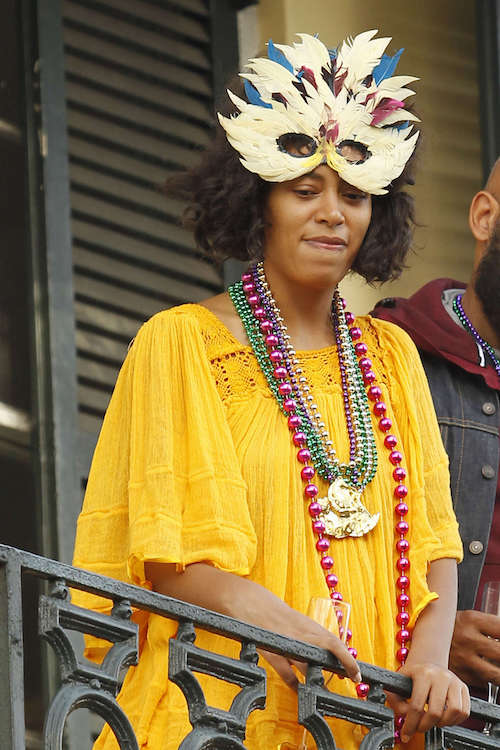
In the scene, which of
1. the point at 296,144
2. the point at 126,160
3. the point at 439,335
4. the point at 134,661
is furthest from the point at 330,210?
the point at 126,160

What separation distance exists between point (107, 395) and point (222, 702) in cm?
207

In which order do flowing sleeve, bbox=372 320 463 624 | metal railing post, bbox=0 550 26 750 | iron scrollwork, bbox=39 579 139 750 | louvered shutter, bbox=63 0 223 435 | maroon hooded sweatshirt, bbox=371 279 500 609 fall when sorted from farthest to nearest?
louvered shutter, bbox=63 0 223 435, maroon hooded sweatshirt, bbox=371 279 500 609, flowing sleeve, bbox=372 320 463 624, iron scrollwork, bbox=39 579 139 750, metal railing post, bbox=0 550 26 750

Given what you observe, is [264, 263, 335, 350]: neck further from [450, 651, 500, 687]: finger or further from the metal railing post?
the metal railing post

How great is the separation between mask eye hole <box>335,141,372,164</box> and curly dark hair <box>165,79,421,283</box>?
175 millimetres

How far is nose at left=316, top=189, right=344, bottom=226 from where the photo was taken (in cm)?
468

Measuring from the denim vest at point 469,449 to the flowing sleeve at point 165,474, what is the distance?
93cm

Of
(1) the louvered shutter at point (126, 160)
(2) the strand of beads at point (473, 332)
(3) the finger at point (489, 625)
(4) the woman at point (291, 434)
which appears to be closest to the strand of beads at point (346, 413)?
(4) the woman at point (291, 434)

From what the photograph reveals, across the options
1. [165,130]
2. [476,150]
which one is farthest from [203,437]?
[476,150]

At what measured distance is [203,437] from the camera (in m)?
4.45

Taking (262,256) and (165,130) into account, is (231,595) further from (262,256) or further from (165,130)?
(165,130)

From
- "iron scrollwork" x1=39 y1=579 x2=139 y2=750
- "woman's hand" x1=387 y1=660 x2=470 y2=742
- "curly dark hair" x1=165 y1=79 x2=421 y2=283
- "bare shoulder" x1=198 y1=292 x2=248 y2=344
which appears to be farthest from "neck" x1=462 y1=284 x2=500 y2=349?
"iron scrollwork" x1=39 y1=579 x2=139 y2=750

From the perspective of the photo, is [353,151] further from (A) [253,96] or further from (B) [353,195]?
(A) [253,96]

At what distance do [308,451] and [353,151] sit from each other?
69 centimetres

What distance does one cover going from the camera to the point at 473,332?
18.2 feet
